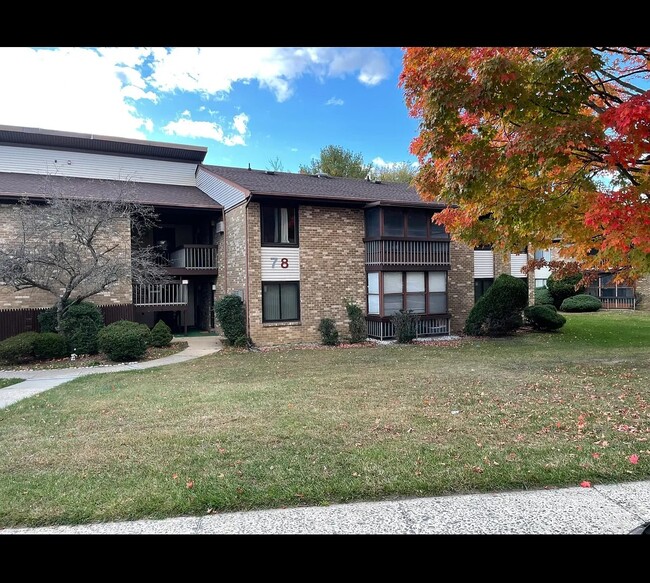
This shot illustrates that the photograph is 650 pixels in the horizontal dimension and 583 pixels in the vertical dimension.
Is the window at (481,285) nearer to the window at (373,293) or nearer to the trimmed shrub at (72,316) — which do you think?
the window at (373,293)

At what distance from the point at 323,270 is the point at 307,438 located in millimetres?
10726

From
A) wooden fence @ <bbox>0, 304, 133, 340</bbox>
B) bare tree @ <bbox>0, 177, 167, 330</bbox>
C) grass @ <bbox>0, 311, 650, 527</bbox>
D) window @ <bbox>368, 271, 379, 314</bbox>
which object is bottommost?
grass @ <bbox>0, 311, 650, 527</bbox>

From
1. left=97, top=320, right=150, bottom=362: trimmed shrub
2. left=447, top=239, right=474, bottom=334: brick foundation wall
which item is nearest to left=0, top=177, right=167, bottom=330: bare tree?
left=97, top=320, right=150, bottom=362: trimmed shrub

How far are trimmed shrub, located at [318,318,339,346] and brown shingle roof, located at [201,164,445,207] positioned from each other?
13.3 ft

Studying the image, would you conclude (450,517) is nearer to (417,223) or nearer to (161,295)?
(417,223)

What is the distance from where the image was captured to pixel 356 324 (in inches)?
609

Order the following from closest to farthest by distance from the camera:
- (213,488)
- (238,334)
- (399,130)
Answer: (213,488), (238,334), (399,130)

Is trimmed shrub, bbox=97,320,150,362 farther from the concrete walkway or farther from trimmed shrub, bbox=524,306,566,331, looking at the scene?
trimmed shrub, bbox=524,306,566,331

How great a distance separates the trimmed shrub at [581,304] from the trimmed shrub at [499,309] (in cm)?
1161

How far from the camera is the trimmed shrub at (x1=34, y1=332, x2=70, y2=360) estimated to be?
11.9m
